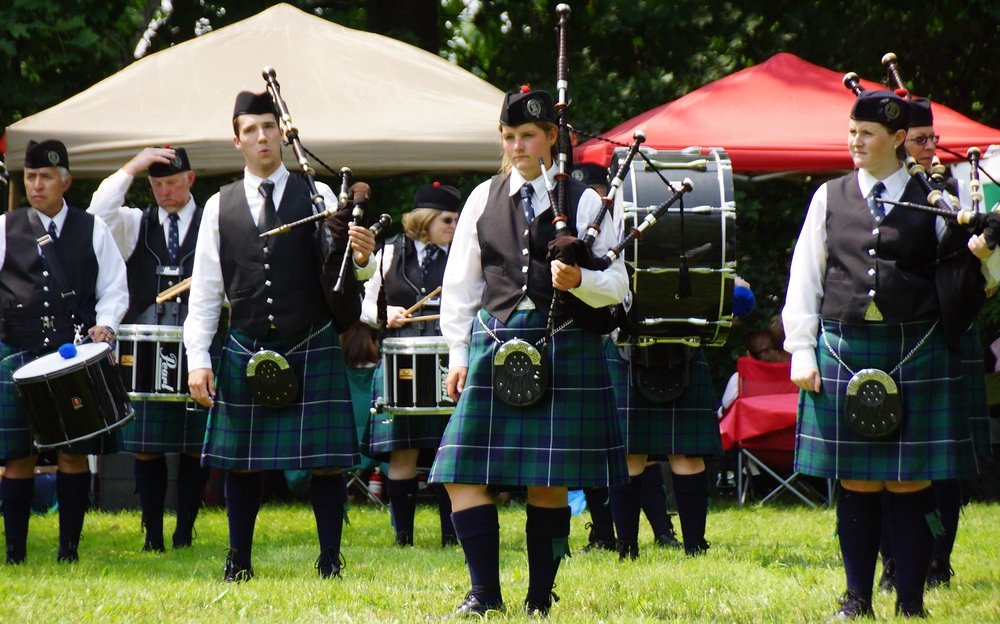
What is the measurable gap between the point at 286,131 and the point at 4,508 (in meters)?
2.05

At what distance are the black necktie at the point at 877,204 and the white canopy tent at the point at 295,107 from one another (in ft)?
11.9

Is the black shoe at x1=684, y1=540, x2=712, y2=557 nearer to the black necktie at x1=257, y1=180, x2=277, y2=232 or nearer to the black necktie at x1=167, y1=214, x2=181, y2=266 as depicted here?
the black necktie at x1=257, y1=180, x2=277, y2=232

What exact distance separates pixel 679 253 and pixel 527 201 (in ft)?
3.43

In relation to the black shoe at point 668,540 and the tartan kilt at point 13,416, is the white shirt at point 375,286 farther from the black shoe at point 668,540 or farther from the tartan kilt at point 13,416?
the black shoe at point 668,540

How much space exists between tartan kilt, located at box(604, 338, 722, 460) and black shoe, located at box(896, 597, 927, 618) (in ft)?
5.55

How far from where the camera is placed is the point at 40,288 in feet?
18.0

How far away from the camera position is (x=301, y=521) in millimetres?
7371

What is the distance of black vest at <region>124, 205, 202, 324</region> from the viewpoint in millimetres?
6176

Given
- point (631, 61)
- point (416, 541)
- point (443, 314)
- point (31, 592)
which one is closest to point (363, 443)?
point (416, 541)

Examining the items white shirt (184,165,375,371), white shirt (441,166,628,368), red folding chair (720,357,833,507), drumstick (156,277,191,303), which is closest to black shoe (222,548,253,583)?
white shirt (184,165,375,371)

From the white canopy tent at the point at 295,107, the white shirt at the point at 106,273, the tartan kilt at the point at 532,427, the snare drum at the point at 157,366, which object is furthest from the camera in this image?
the white canopy tent at the point at 295,107

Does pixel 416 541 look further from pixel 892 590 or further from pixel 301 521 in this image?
pixel 892 590

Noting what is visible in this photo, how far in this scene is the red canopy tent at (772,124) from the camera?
23.8 feet

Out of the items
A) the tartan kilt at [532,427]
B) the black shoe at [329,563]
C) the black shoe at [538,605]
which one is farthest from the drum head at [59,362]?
A: the black shoe at [538,605]
